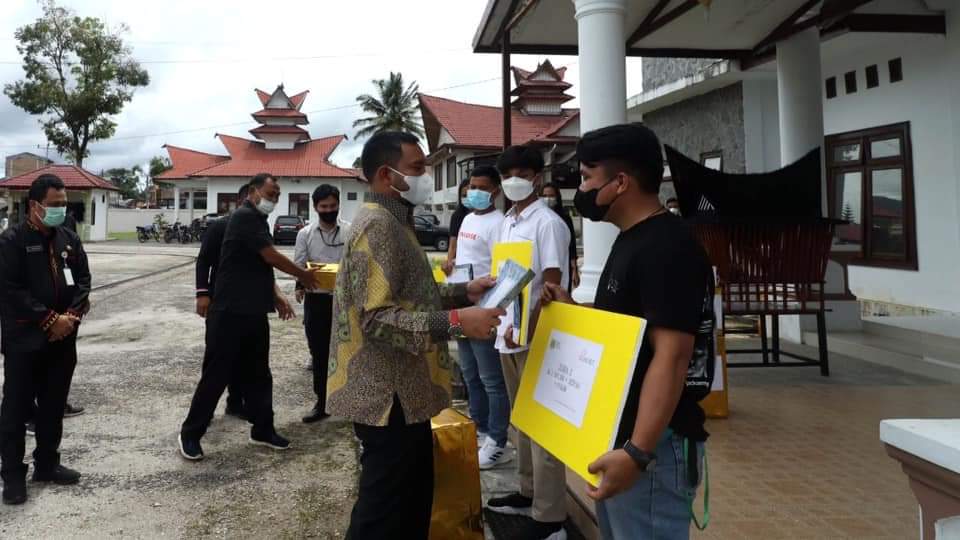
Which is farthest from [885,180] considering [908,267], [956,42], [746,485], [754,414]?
[746,485]

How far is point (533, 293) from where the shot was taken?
2711 mm

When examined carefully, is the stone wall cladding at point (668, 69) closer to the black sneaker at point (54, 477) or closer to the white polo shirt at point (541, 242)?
the white polo shirt at point (541, 242)

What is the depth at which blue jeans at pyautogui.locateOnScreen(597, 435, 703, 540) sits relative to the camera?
1.42 meters

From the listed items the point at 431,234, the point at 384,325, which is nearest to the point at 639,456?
the point at 384,325

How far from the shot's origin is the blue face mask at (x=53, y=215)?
3.34 m

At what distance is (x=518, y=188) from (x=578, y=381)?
1.55 meters

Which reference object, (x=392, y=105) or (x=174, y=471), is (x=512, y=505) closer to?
(x=174, y=471)

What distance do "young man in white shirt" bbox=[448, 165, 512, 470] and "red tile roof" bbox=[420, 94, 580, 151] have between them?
2340cm

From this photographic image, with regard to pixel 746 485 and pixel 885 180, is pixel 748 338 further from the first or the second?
pixel 746 485

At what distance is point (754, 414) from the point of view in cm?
404

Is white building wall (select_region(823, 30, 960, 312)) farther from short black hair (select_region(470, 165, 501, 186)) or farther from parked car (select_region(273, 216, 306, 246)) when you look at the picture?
parked car (select_region(273, 216, 306, 246))

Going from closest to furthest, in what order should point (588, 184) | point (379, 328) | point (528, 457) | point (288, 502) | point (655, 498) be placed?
1. point (655, 498)
2. point (588, 184)
3. point (379, 328)
4. point (528, 457)
5. point (288, 502)

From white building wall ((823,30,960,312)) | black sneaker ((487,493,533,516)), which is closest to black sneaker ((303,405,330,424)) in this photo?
black sneaker ((487,493,533,516))

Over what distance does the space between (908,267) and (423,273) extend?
770 cm
